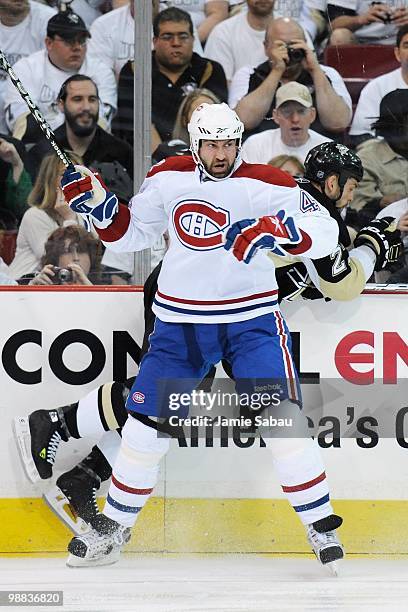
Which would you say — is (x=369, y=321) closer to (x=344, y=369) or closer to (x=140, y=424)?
(x=344, y=369)

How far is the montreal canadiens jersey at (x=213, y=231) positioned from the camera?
10.3 feet

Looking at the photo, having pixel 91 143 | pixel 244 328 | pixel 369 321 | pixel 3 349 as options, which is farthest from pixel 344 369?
pixel 91 143

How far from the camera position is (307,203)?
125 inches

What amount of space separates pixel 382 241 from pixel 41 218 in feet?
4.07

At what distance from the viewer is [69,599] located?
2908mm

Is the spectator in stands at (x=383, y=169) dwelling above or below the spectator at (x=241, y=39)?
below

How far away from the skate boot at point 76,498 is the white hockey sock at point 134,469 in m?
0.21

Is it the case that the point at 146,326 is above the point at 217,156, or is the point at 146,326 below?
below

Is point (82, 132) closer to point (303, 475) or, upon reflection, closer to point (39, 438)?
point (39, 438)

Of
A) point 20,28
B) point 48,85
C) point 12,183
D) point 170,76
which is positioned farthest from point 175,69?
point 12,183

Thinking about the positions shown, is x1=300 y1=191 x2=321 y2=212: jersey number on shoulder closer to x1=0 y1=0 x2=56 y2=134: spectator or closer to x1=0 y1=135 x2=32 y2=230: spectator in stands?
x1=0 y1=135 x2=32 y2=230: spectator in stands

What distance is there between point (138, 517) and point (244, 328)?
0.74 meters

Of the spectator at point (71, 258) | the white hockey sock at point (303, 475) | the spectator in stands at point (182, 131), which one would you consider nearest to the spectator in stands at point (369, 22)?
the spectator in stands at point (182, 131)

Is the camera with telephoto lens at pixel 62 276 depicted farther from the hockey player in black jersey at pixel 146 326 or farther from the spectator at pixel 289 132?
the spectator at pixel 289 132
